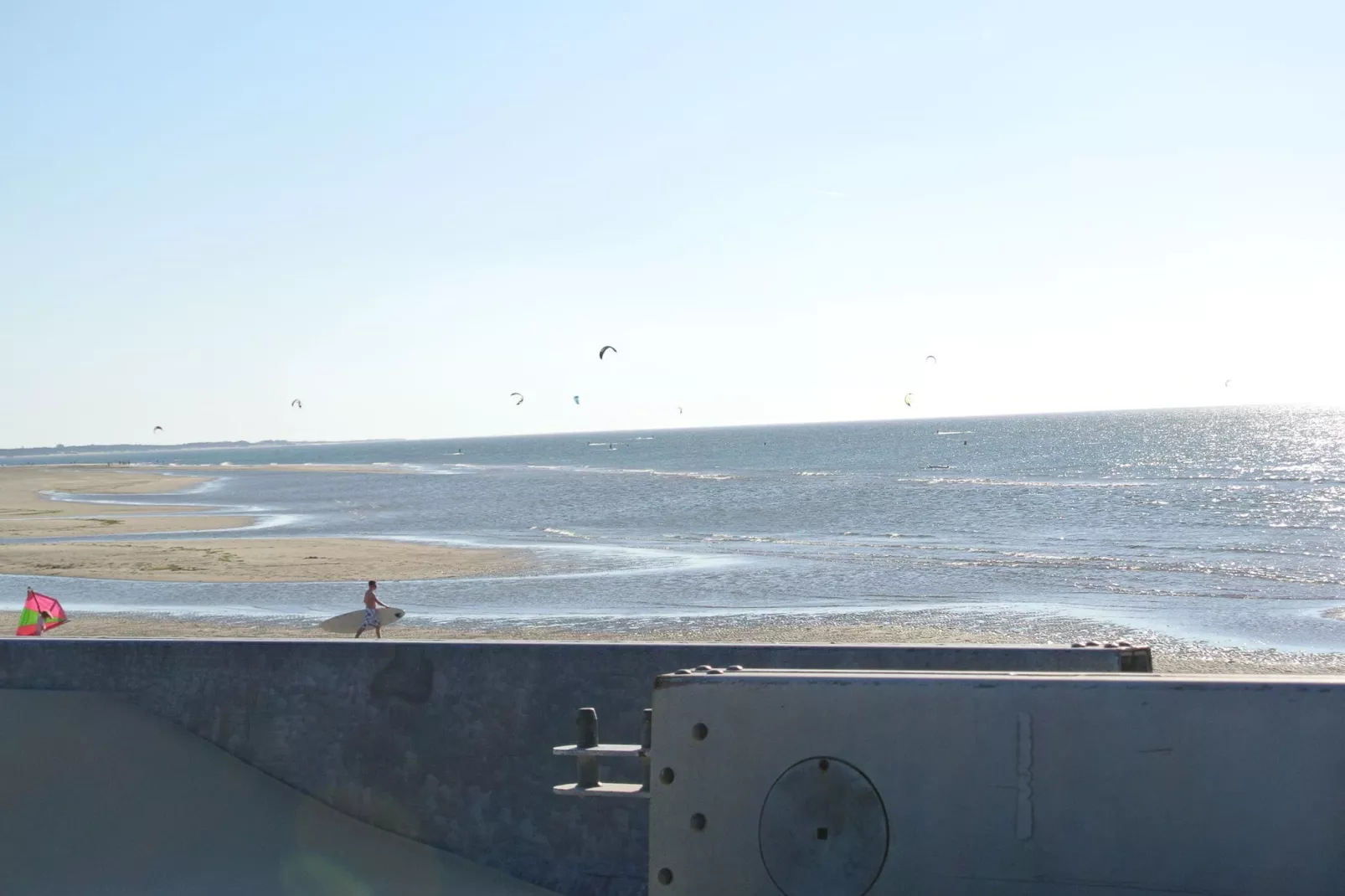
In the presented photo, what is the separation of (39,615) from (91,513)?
42.9m

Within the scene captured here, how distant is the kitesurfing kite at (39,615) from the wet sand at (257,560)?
13.1m

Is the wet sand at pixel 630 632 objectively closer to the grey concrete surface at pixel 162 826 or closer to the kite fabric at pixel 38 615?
the kite fabric at pixel 38 615

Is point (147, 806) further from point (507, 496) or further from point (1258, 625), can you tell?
point (507, 496)

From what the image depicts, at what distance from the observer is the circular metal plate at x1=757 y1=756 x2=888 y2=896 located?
3457 mm

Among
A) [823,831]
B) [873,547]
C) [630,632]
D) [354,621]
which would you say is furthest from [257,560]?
[823,831]

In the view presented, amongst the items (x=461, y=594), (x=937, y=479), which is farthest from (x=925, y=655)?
(x=937, y=479)

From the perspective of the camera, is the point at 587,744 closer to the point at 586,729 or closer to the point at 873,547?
the point at 586,729

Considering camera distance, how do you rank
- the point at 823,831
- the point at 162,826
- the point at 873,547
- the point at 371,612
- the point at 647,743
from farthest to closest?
1. the point at 873,547
2. the point at 371,612
3. the point at 162,826
4. the point at 647,743
5. the point at 823,831

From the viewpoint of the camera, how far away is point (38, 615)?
1441cm

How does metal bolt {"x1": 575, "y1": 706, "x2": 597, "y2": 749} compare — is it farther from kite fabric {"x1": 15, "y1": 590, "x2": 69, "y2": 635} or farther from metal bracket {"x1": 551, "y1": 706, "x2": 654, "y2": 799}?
kite fabric {"x1": 15, "y1": 590, "x2": 69, "y2": 635}

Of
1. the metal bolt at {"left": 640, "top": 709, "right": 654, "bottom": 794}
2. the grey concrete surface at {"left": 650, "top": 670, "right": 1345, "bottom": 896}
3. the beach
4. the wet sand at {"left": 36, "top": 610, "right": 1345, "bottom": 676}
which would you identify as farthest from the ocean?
the grey concrete surface at {"left": 650, "top": 670, "right": 1345, "bottom": 896}

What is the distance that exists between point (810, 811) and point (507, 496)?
67.1 metres

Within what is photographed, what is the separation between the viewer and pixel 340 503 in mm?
64500

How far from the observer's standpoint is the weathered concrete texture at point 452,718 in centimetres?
611
